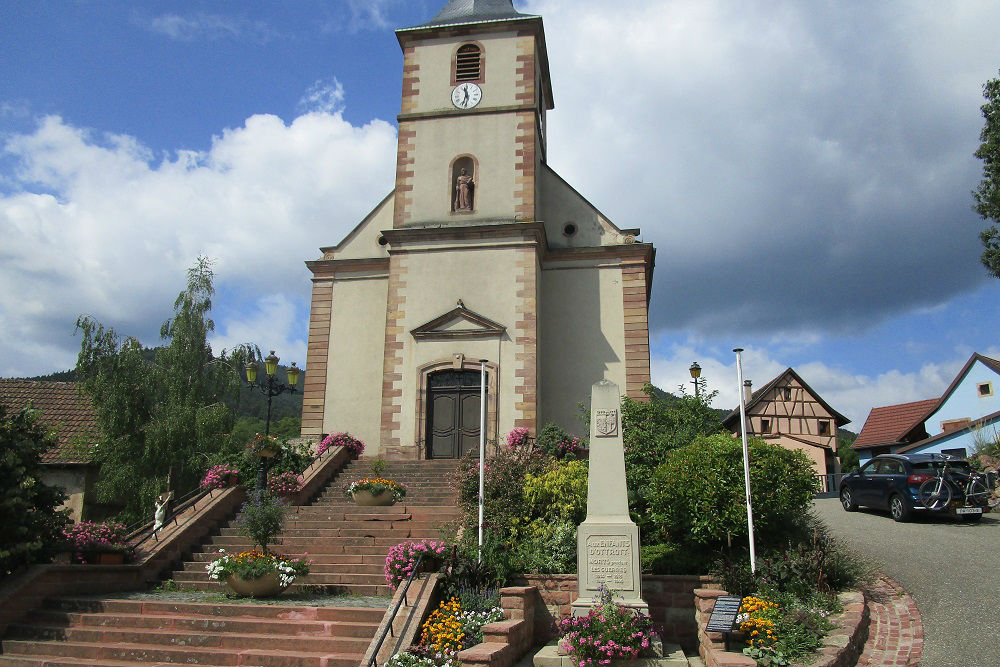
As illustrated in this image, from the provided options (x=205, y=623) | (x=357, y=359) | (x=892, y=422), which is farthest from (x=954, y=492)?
(x=892, y=422)

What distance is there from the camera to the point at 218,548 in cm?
1430

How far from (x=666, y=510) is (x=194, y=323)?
20853mm

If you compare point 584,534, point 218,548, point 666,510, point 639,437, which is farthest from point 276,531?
point 639,437

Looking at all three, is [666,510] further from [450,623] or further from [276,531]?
[276,531]

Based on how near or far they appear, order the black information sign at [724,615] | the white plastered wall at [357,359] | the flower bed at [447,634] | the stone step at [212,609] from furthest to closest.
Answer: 1. the white plastered wall at [357,359]
2. the stone step at [212,609]
3. the black information sign at [724,615]
4. the flower bed at [447,634]

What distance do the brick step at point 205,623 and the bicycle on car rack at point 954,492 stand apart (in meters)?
13.3

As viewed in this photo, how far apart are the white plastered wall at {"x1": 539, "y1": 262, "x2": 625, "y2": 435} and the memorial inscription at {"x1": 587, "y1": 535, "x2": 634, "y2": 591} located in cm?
1286

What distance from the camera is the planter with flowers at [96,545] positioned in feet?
41.5

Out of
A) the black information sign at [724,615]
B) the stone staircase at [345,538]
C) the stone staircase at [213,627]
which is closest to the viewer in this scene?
the black information sign at [724,615]

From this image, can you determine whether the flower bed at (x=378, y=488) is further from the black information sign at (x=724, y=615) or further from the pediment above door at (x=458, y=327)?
the black information sign at (x=724, y=615)

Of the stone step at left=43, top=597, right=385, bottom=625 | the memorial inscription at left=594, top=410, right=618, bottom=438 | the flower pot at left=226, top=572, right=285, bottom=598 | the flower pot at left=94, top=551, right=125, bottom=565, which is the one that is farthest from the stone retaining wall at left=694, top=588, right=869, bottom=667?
the flower pot at left=94, top=551, right=125, bottom=565

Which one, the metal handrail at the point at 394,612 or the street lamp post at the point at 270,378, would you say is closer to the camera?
the metal handrail at the point at 394,612

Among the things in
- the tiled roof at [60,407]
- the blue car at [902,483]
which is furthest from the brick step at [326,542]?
the tiled roof at [60,407]

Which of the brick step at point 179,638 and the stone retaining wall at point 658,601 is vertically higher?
the stone retaining wall at point 658,601
